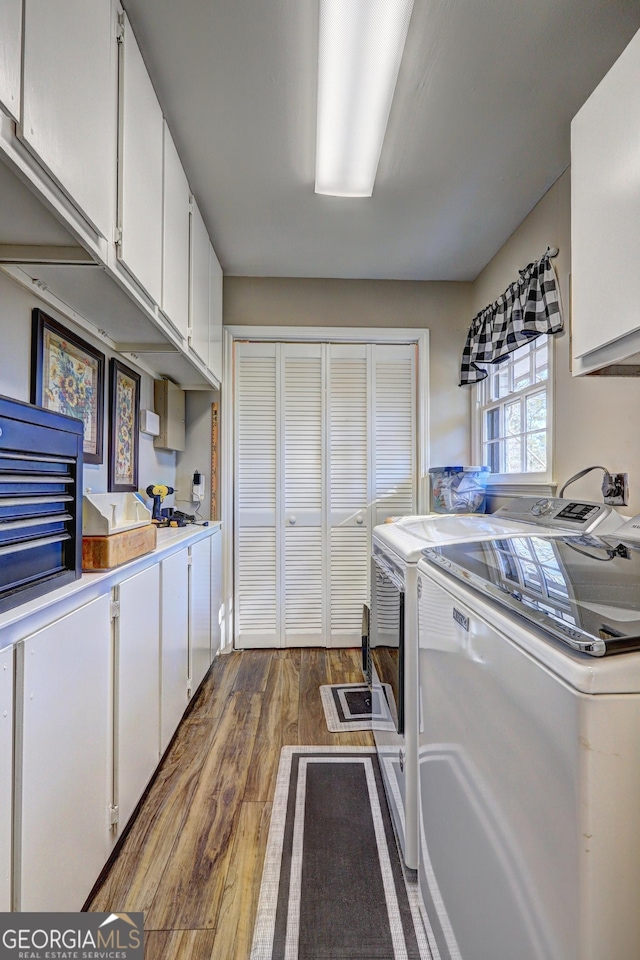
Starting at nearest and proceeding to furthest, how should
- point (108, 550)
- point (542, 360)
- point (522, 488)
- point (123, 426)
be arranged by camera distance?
point (108, 550)
point (123, 426)
point (542, 360)
point (522, 488)

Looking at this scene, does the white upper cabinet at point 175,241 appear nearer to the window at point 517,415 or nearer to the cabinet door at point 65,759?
the cabinet door at point 65,759

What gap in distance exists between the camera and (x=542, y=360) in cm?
243

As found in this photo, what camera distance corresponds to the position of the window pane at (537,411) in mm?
2404

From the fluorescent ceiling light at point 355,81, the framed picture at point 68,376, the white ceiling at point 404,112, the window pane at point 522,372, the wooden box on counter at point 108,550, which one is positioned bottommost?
the wooden box on counter at point 108,550

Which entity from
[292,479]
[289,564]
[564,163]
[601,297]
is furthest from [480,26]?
[289,564]

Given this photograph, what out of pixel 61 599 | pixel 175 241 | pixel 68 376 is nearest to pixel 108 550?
pixel 61 599

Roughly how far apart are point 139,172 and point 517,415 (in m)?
2.17

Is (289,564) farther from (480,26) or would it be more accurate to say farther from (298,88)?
(480,26)

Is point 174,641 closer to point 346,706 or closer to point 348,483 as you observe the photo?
point 346,706

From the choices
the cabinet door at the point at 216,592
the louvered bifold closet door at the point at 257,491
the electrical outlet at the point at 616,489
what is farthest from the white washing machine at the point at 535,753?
the louvered bifold closet door at the point at 257,491

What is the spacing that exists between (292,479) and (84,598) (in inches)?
85.2

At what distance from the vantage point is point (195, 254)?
7.70 feet

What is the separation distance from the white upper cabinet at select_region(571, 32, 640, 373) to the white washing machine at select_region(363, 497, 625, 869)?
1.91ft

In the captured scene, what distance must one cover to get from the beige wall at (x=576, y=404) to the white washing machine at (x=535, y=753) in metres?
0.83
